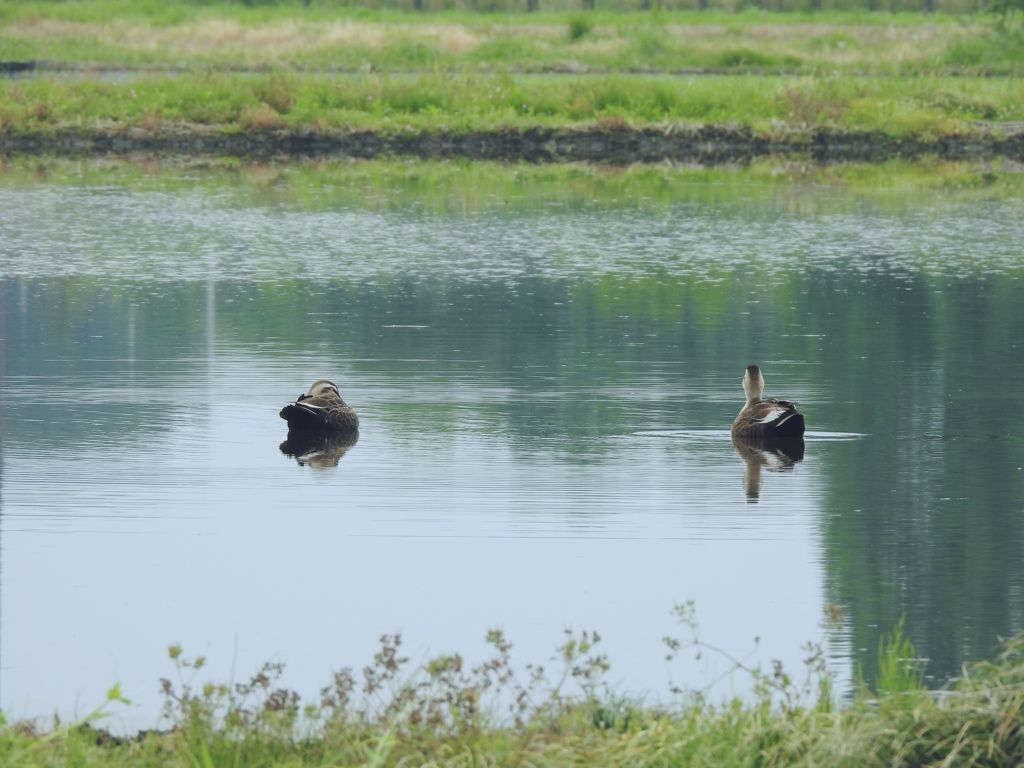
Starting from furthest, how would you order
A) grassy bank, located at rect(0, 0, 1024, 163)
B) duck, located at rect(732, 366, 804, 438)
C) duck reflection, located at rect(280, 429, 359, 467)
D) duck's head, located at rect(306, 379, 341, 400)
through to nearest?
grassy bank, located at rect(0, 0, 1024, 163) → duck's head, located at rect(306, 379, 341, 400) → duck, located at rect(732, 366, 804, 438) → duck reflection, located at rect(280, 429, 359, 467)

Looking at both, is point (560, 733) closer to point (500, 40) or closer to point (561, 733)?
point (561, 733)

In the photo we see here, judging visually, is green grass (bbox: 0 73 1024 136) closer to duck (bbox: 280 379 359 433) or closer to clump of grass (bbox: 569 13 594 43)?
clump of grass (bbox: 569 13 594 43)

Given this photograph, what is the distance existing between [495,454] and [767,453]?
1612 mm

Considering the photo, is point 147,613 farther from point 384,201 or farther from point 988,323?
point 384,201

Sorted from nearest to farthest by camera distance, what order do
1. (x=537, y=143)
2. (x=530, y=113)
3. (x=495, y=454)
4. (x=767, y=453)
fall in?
1. (x=495, y=454)
2. (x=767, y=453)
3. (x=537, y=143)
4. (x=530, y=113)

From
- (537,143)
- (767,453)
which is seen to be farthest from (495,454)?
(537,143)

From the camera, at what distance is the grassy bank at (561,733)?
545 centimetres

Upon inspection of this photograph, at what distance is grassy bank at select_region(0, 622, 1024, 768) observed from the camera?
545 centimetres

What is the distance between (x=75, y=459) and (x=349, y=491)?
1.73m

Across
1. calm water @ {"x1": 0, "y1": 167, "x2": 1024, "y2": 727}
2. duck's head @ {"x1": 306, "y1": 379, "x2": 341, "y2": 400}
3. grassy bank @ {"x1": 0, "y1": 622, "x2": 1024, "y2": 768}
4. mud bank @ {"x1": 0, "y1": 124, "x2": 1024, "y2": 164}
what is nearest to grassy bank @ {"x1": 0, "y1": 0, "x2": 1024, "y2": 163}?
mud bank @ {"x1": 0, "y1": 124, "x2": 1024, "y2": 164}

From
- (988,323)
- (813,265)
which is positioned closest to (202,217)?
(813,265)

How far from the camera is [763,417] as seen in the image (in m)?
11.5

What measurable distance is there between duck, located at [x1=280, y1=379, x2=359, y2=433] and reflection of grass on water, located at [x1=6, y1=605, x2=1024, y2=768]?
540 cm

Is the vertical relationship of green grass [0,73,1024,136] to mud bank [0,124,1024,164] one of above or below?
above
